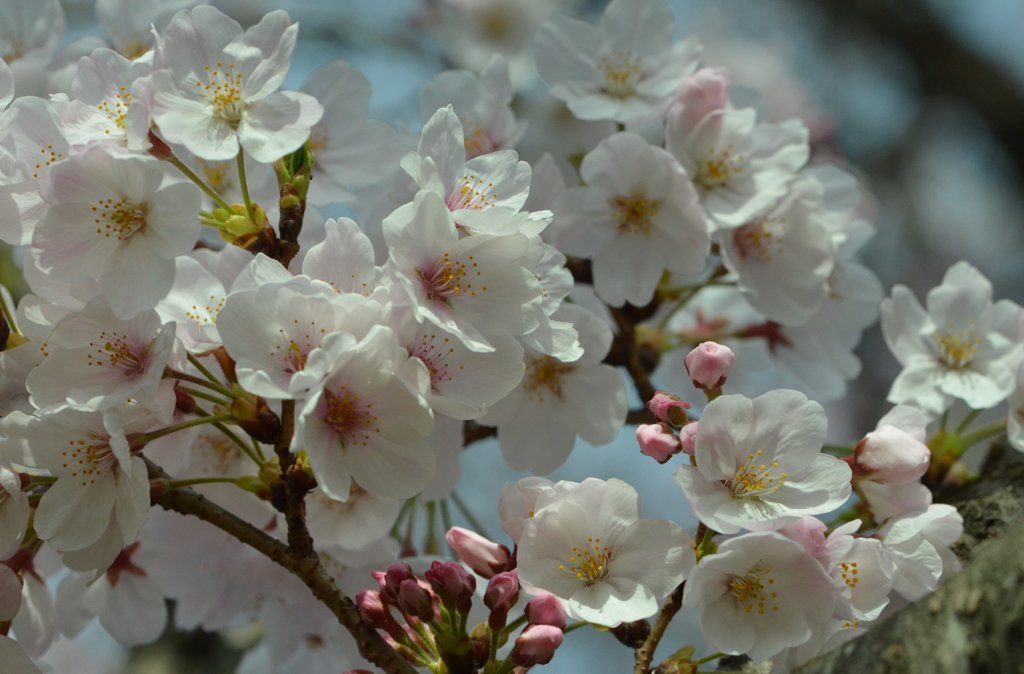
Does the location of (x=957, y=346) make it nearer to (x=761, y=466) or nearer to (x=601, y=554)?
(x=761, y=466)

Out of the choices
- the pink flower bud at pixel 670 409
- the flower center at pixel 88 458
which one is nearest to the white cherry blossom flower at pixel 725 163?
the pink flower bud at pixel 670 409

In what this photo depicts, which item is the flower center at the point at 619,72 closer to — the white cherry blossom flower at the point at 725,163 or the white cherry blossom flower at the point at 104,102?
the white cherry blossom flower at the point at 725,163

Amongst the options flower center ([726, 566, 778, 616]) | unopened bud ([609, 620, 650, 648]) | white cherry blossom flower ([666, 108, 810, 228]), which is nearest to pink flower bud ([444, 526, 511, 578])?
unopened bud ([609, 620, 650, 648])

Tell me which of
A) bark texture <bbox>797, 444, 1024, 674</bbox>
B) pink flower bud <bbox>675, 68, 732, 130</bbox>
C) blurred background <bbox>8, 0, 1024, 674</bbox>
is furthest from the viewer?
blurred background <bbox>8, 0, 1024, 674</bbox>

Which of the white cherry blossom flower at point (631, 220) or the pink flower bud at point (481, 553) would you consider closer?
the pink flower bud at point (481, 553)

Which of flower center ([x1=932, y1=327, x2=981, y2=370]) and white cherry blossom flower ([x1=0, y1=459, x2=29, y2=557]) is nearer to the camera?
white cherry blossom flower ([x1=0, y1=459, x2=29, y2=557])

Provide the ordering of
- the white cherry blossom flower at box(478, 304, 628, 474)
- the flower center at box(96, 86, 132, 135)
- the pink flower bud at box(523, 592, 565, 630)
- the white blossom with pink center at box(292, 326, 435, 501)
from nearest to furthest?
the white blossom with pink center at box(292, 326, 435, 501)
the pink flower bud at box(523, 592, 565, 630)
the flower center at box(96, 86, 132, 135)
the white cherry blossom flower at box(478, 304, 628, 474)

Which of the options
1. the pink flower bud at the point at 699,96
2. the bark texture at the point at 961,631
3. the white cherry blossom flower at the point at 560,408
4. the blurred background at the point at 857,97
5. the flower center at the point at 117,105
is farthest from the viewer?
the blurred background at the point at 857,97

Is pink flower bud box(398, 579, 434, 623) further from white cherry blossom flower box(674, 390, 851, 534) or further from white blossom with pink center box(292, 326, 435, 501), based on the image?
white cherry blossom flower box(674, 390, 851, 534)
